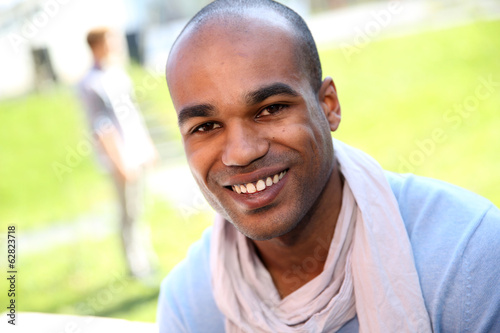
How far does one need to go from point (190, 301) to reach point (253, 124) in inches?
35.4

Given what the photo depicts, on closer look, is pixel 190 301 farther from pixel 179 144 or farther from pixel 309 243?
pixel 179 144

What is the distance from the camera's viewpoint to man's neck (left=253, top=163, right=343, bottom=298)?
2184 mm

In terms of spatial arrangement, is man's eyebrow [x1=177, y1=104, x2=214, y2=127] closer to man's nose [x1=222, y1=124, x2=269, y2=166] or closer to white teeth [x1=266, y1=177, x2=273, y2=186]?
man's nose [x1=222, y1=124, x2=269, y2=166]

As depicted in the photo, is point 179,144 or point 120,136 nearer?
point 120,136

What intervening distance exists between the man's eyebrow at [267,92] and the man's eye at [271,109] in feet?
0.18

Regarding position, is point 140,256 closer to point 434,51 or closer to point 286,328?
point 286,328

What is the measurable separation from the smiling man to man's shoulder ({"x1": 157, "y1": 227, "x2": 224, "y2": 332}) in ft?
0.13

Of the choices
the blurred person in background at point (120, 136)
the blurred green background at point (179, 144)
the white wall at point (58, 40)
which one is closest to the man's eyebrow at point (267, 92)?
the blurred green background at point (179, 144)

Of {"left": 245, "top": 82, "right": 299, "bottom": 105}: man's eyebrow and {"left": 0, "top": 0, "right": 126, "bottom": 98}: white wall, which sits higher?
{"left": 0, "top": 0, "right": 126, "bottom": 98}: white wall

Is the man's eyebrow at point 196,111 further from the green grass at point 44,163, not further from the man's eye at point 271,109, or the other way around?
the green grass at point 44,163

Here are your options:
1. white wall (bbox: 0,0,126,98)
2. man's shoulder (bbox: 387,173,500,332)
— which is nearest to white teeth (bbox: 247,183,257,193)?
man's shoulder (bbox: 387,173,500,332)

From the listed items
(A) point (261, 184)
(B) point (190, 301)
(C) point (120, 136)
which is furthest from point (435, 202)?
(C) point (120, 136)

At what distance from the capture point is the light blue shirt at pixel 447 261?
1.83 m

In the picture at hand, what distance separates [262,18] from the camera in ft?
6.70
